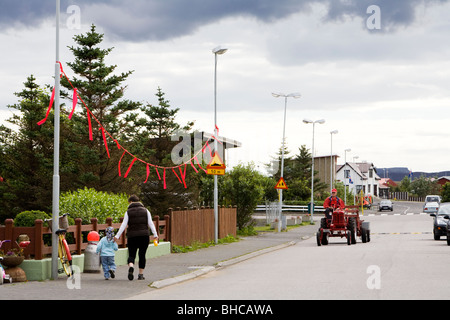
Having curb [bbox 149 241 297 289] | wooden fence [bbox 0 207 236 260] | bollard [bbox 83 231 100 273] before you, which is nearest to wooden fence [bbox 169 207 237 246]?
wooden fence [bbox 0 207 236 260]

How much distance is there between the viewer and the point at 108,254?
47.4 feet

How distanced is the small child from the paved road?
1.63 meters

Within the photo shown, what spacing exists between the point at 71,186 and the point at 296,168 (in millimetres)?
56791

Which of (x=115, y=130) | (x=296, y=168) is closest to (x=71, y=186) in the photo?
(x=115, y=130)

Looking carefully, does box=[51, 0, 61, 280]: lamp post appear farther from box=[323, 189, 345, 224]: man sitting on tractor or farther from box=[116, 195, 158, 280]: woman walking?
box=[323, 189, 345, 224]: man sitting on tractor

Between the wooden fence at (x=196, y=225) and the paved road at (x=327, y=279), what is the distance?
320 centimetres

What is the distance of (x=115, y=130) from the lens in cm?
4162

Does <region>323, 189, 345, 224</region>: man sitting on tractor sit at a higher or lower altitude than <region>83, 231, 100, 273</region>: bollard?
higher

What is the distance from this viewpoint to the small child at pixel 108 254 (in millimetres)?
14375

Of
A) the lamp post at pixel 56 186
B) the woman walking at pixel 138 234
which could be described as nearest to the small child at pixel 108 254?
the woman walking at pixel 138 234

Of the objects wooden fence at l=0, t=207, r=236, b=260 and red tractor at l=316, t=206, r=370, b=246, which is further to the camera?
red tractor at l=316, t=206, r=370, b=246

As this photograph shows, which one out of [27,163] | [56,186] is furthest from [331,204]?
[27,163]

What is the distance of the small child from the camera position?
14.4 m
